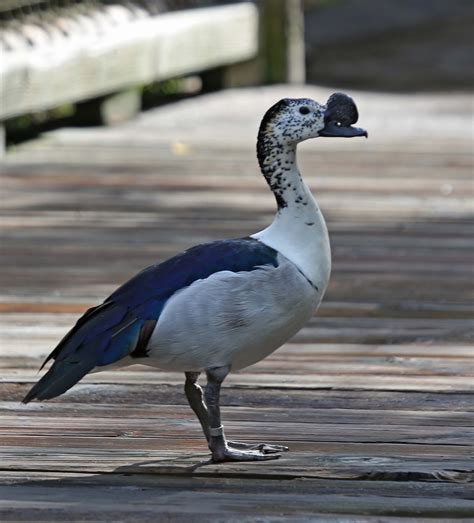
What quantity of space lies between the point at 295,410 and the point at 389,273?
199 centimetres

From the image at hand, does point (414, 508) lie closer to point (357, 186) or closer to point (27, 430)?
→ point (27, 430)

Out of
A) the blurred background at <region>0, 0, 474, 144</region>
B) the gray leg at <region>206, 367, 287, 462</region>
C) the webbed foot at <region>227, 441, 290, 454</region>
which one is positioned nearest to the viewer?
the gray leg at <region>206, 367, 287, 462</region>

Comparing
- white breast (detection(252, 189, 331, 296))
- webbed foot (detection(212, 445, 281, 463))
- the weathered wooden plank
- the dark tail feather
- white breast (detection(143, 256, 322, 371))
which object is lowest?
the weathered wooden plank

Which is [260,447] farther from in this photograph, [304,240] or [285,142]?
[285,142]

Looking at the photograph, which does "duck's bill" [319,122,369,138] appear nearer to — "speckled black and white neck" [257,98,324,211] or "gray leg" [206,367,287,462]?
"speckled black and white neck" [257,98,324,211]

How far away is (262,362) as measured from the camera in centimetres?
490

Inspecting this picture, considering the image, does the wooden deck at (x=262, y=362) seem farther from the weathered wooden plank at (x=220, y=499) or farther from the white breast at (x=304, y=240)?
the white breast at (x=304, y=240)

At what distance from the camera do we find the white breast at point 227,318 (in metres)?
3.64

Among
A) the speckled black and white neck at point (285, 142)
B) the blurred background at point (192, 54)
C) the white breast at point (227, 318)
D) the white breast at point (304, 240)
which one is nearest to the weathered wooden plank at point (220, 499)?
the white breast at point (227, 318)

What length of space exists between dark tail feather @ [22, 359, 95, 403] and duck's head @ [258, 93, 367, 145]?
0.78m

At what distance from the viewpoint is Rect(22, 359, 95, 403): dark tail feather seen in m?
3.57

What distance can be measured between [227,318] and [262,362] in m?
1.27

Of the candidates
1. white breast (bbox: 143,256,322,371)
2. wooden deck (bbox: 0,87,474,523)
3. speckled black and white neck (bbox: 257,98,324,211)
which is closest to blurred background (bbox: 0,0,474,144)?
Answer: wooden deck (bbox: 0,87,474,523)

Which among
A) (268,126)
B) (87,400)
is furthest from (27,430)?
(268,126)
